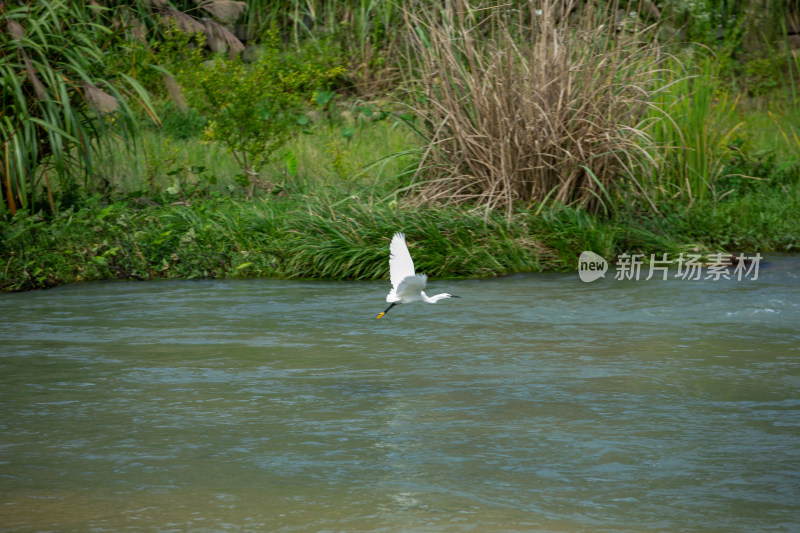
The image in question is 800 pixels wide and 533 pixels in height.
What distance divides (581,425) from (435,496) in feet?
3.28

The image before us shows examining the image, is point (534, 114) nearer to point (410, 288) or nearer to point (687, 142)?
point (687, 142)

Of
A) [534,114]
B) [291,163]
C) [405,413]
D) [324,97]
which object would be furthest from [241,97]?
[405,413]

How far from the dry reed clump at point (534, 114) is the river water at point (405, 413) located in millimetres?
1749

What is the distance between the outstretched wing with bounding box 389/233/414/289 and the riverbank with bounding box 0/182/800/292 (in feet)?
7.24

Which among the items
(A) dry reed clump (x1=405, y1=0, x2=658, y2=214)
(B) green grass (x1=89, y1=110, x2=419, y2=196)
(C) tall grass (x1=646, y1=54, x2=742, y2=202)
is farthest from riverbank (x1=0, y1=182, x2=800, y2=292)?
(B) green grass (x1=89, y1=110, x2=419, y2=196)

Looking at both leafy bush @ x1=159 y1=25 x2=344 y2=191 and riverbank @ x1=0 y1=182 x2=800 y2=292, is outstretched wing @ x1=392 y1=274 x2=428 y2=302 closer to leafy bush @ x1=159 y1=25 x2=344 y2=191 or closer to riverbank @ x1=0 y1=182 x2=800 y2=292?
riverbank @ x1=0 y1=182 x2=800 y2=292

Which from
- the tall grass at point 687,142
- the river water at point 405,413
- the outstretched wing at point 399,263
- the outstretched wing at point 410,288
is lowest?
the river water at point 405,413

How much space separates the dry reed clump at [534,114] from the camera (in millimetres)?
8500

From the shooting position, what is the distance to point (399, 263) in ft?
18.9

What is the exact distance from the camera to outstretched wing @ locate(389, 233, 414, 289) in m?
5.69

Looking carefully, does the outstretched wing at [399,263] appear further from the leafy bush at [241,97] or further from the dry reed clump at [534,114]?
the leafy bush at [241,97]

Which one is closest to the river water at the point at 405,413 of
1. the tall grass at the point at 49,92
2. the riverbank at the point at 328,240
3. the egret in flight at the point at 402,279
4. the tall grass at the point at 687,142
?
the egret in flight at the point at 402,279

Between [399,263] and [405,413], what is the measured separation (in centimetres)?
153

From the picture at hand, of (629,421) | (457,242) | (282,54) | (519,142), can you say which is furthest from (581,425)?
(282,54)
